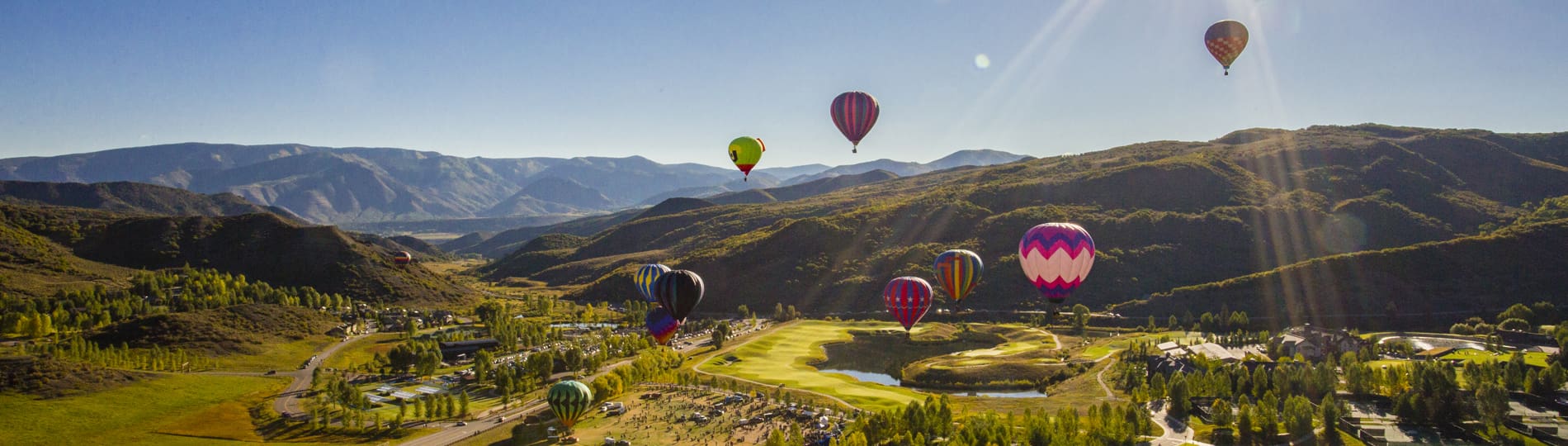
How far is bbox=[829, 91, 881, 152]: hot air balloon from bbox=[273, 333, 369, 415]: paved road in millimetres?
59051

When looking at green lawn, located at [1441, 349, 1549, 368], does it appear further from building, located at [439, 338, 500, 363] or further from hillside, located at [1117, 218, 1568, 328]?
building, located at [439, 338, 500, 363]

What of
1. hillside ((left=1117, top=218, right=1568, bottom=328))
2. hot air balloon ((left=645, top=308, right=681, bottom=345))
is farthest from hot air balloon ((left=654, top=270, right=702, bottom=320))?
hillside ((left=1117, top=218, right=1568, bottom=328))

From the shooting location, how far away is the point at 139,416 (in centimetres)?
7919

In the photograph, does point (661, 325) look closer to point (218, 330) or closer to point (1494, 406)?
point (218, 330)

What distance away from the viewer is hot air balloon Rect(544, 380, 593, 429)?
69625 mm

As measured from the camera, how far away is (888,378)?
102m

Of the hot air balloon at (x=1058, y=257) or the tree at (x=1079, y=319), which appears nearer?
the hot air balloon at (x=1058, y=257)

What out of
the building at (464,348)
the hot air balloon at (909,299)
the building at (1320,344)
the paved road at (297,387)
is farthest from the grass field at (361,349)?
the building at (1320,344)

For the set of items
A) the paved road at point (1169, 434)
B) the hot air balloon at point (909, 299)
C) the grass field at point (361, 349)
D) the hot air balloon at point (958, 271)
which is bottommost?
the paved road at point (1169, 434)

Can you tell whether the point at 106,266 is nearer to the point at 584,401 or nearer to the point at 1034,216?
the point at 584,401

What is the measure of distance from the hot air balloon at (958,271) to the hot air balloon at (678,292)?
25.2m

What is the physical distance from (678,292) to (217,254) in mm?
160762

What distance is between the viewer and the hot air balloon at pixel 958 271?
8412 centimetres

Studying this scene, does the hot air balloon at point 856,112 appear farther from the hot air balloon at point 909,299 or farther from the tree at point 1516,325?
the tree at point 1516,325
